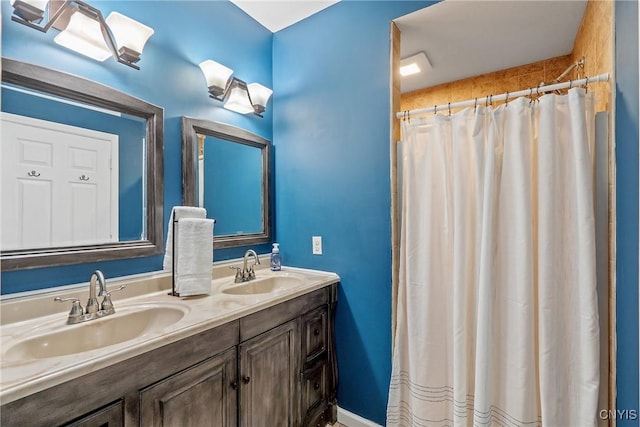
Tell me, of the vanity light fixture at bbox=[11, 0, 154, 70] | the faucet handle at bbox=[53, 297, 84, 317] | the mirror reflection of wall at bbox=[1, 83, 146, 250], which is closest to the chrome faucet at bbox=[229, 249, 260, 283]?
the mirror reflection of wall at bbox=[1, 83, 146, 250]

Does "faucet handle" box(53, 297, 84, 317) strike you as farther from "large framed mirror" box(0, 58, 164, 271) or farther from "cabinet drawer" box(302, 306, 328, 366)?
"cabinet drawer" box(302, 306, 328, 366)

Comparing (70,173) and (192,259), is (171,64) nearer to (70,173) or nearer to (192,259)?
(70,173)

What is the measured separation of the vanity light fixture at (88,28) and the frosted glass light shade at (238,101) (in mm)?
523

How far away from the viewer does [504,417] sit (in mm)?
1322

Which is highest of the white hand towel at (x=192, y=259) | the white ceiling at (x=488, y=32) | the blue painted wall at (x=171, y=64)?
the white ceiling at (x=488, y=32)

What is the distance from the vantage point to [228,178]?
192cm

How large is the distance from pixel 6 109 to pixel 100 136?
0.30m

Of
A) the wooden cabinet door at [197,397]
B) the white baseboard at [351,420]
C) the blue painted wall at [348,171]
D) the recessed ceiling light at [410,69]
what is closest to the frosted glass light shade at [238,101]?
the blue painted wall at [348,171]

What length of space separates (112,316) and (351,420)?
1487 millimetres

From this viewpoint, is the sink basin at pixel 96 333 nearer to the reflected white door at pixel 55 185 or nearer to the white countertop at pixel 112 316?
the white countertop at pixel 112 316

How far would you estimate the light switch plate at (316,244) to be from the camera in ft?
6.44

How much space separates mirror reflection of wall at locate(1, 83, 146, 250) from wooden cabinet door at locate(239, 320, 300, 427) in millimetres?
815

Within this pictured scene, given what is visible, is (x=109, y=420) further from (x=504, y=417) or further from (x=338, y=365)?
(x=504, y=417)

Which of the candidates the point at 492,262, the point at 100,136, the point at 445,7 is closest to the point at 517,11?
the point at 445,7
